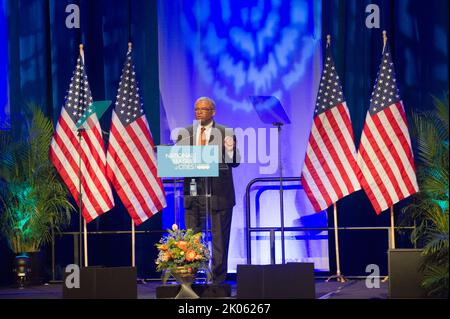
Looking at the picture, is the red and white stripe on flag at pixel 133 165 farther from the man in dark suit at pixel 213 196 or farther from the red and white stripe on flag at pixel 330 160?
the red and white stripe on flag at pixel 330 160

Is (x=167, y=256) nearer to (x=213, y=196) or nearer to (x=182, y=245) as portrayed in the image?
(x=182, y=245)

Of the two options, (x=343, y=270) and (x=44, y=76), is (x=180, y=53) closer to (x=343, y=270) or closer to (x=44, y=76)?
(x=44, y=76)

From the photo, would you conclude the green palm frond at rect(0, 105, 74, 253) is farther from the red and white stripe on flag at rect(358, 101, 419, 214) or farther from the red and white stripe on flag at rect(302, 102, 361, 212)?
the red and white stripe on flag at rect(358, 101, 419, 214)

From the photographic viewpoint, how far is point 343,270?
32.5ft

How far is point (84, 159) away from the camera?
9664 mm

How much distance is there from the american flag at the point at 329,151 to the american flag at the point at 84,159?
2.33 metres

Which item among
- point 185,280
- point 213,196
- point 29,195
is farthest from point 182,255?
point 29,195

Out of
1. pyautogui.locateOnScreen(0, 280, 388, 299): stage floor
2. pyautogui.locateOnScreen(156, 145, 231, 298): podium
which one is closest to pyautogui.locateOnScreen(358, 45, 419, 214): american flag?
pyautogui.locateOnScreen(0, 280, 388, 299): stage floor

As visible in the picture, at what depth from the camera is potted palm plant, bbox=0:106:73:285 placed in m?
9.57

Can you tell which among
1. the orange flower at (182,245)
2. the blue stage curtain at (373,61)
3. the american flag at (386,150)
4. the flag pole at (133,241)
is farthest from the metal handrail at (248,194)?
the orange flower at (182,245)

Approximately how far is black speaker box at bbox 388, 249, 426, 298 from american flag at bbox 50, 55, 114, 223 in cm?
356

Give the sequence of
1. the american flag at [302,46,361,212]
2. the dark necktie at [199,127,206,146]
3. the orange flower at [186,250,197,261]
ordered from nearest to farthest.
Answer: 1. the orange flower at [186,250,197,261]
2. the dark necktie at [199,127,206,146]
3. the american flag at [302,46,361,212]
